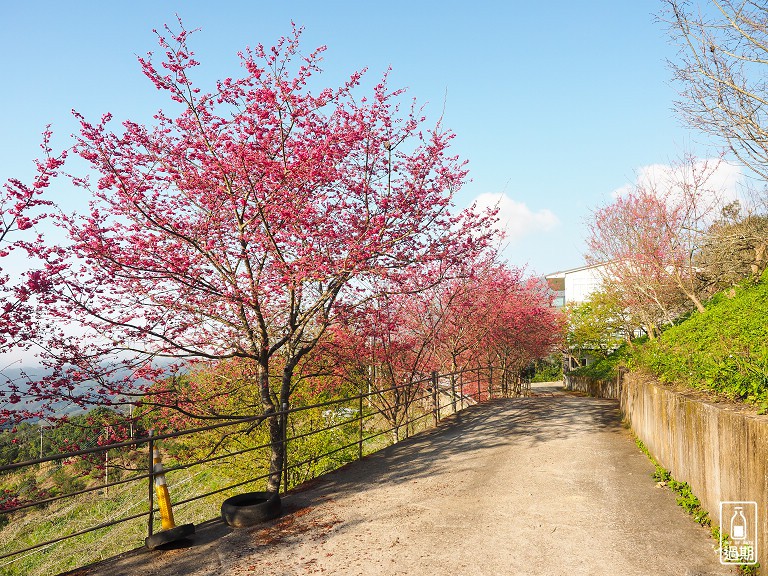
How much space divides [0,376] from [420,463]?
7.16 m

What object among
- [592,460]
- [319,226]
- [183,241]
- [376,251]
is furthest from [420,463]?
[183,241]

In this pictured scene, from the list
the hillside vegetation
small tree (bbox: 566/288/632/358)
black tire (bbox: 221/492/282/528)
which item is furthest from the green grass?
small tree (bbox: 566/288/632/358)

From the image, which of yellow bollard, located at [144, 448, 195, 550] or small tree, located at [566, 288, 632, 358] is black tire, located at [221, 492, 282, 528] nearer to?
yellow bollard, located at [144, 448, 195, 550]

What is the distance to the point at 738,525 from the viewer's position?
5.17 m

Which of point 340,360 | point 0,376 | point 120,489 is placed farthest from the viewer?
point 120,489

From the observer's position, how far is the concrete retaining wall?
469 cm

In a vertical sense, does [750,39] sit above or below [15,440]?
above

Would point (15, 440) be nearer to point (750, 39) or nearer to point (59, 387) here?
point (59, 387)

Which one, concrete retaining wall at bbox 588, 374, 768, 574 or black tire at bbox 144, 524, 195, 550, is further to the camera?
black tire at bbox 144, 524, 195, 550

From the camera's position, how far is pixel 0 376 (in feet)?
24.3

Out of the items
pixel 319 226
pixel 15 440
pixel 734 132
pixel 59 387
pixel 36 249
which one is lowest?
pixel 15 440

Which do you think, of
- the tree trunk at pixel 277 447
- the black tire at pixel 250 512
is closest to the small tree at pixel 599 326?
the tree trunk at pixel 277 447

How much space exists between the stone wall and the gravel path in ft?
1.59

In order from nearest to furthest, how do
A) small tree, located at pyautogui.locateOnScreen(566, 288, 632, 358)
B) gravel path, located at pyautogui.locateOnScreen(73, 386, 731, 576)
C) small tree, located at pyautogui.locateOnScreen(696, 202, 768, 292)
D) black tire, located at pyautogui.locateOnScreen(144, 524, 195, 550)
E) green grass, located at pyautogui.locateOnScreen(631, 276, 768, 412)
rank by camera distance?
gravel path, located at pyautogui.locateOnScreen(73, 386, 731, 576), green grass, located at pyautogui.locateOnScreen(631, 276, 768, 412), black tire, located at pyautogui.locateOnScreen(144, 524, 195, 550), small tree, located at pyautogui.locateOnScreen(696, 202, 768, 292), small tree, located at pyautogui.locateOnScreen(566, 288, 632, 358)
